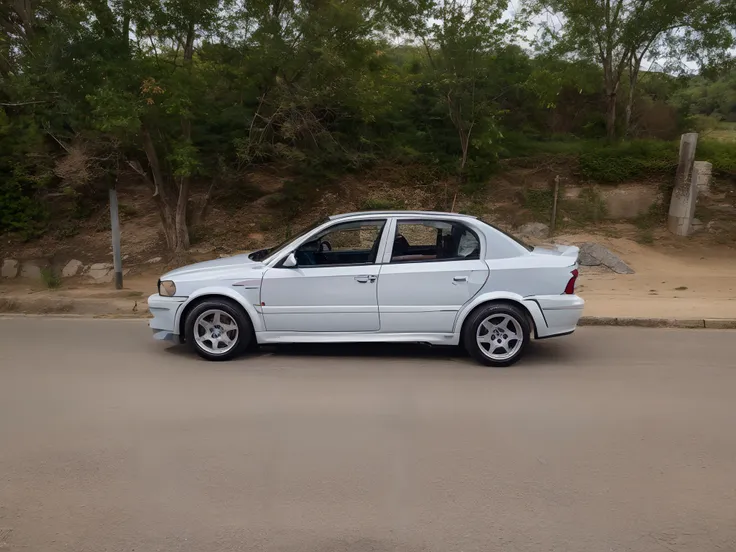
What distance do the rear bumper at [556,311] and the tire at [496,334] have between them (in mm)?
185

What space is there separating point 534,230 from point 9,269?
13.5 meters

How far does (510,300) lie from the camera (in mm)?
6562

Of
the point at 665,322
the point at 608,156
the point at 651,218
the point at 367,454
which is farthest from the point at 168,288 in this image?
the point at 608,156

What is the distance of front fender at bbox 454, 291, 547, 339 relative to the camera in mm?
6504

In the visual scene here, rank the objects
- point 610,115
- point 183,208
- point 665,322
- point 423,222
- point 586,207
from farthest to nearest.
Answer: point 610,115 → point 586,207 → point 183,208 → point 665,322 → point 423,222

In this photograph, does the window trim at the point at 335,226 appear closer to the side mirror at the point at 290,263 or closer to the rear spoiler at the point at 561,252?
the side mirror at the point at 290,263

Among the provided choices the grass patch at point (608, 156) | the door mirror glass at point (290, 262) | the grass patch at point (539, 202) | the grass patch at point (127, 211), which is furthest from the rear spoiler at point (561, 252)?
the grass patch at point (127, 211)

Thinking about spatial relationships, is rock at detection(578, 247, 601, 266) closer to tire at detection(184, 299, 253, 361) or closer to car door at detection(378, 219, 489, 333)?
car door at detection(378, 219, 489, 333)

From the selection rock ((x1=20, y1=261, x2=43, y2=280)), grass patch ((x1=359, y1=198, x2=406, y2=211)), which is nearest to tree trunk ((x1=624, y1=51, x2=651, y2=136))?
grass patch ((x1=359, y1=198, x2=406, y2=211))

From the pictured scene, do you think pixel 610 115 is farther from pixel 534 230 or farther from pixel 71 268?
pixel 71 268

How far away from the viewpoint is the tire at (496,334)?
6508 mm

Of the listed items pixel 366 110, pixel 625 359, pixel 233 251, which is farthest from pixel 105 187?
pixel 625 359

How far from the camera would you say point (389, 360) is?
680 cm

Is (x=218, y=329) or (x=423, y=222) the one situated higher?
(x=423, y=222)
